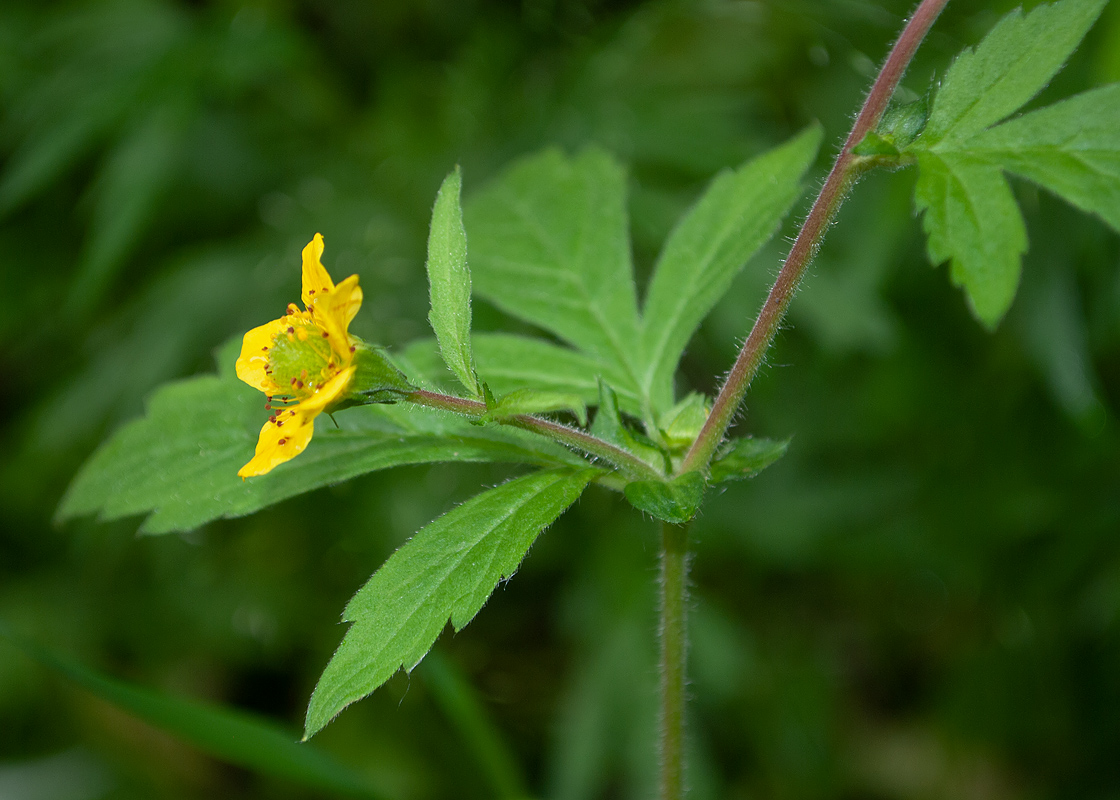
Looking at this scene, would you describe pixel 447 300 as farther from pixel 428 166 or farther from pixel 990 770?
pixel 990 770

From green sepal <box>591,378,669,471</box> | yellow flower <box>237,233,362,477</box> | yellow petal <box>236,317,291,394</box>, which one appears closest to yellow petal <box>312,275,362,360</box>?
yellow flower <box>237,233,362,477</box>

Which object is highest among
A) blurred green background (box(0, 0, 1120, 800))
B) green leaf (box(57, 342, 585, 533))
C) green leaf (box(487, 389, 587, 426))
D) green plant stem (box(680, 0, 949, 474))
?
green plant stem (box(680, 0, 949, 474))

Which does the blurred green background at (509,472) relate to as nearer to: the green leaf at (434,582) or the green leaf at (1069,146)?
the green leaf at (1069,146)

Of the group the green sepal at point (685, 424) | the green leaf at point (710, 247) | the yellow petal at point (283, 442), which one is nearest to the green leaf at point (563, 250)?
the green leaf at point (710, 247)

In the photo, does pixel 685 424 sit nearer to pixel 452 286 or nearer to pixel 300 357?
pixel 452 286

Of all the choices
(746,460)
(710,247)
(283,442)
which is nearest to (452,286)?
(283,442)

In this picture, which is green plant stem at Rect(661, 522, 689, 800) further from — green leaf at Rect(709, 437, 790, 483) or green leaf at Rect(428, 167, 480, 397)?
green leaf at Rect(428, 167, 480, 397)

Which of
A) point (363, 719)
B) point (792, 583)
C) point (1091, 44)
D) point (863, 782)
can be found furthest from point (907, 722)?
point (1091, 44)

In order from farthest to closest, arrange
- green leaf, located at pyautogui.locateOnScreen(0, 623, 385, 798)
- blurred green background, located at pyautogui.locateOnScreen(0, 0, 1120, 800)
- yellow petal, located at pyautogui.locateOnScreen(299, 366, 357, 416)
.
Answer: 1. blurred green background, located at pyautogui.locateOnScreen(0, 0, 1120, 800)
2. green leaf, located at pyautogui.locateOnScreen(0, 623, 385, 798)
3. yellow petal, located at pyautogui.locateOnScreen(299, 366, 357, 416)
